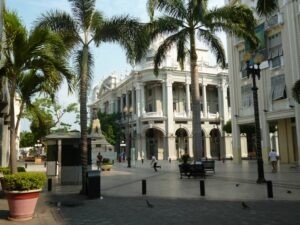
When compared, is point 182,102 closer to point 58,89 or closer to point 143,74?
point 143,74

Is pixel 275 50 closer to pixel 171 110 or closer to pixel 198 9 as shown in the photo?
pixel 198 9

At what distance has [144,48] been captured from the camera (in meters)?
15.1

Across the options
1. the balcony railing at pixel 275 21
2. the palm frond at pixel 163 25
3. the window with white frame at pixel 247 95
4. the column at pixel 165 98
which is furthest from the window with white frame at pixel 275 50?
the column at pixel 165 98

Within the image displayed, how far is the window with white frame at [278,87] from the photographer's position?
32062mm

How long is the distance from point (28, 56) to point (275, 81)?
25.8 m

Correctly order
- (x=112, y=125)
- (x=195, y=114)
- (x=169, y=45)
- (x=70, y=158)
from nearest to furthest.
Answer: (x=70, y=158)
(x=195, y=114)
(x=169, y=45)
(x=112, y=125)

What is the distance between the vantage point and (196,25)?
22234 mm

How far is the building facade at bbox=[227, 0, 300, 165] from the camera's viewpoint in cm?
3078

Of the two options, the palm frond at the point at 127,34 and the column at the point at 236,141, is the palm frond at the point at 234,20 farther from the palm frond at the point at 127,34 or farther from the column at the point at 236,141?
the column at the point at 236,141

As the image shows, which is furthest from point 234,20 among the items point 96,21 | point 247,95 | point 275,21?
point 247,95

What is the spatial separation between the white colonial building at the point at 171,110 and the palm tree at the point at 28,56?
153 ft

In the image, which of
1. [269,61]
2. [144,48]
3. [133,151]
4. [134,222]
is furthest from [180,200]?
[133,151]

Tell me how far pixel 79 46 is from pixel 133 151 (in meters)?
47.5

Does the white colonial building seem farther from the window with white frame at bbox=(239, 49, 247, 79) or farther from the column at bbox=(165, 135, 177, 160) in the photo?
the window with white frame at bbox=(239, 49, 247, 79)
